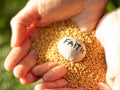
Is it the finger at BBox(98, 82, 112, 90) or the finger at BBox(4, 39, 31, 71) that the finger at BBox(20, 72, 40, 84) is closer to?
the finger at BBox(4, 39, 31, 71)

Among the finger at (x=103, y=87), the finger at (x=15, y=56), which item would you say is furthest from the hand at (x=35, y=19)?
the finger at (x=103, y=87)

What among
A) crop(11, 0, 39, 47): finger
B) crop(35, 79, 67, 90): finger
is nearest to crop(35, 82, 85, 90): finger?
crop(35, 79, 67, 90): finger

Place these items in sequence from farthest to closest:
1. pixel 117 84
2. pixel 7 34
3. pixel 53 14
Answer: pixel 7 34, pixel 53 14, pixel 117 84

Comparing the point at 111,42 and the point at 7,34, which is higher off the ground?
the point at 7,34

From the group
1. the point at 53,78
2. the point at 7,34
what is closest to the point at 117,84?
the point at 53,78

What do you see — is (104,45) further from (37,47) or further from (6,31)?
(6,31)

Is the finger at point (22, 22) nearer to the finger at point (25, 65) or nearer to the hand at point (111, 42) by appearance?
the finger at point (25, 65)

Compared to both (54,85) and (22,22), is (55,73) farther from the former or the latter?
(22,22)

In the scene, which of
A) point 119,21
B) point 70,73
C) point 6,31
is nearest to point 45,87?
point 70,73
